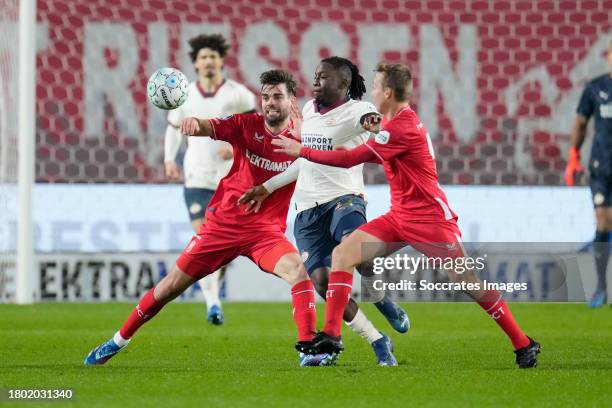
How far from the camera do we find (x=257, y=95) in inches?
573

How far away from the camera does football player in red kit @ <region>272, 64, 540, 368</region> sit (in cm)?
667

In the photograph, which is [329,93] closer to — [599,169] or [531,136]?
[599,169]

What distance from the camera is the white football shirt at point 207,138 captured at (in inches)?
416

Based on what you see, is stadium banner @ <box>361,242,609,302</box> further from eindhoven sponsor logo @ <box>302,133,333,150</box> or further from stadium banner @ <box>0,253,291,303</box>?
eindhoven sponsor logo @ <box>302,133,333,150</box>

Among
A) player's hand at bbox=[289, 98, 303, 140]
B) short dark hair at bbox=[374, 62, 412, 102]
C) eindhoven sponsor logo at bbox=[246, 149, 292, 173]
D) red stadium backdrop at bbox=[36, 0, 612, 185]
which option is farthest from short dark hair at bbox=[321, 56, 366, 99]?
red stadium backdrop at bbox=[36, 0, 612, 185]

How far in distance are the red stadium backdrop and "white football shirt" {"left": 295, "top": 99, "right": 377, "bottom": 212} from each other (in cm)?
647

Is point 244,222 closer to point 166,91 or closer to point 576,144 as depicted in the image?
point 166,91

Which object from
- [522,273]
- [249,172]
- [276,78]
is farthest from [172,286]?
[522,273]

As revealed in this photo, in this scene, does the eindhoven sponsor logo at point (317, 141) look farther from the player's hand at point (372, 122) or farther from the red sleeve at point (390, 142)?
the red sleeve at point (390, 142)

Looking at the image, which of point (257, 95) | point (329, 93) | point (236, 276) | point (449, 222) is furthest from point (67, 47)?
point (449, 222)

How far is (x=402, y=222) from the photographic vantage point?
6809 millimetres

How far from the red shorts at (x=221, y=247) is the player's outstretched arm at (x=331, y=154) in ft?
2.07

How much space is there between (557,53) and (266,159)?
816 cm

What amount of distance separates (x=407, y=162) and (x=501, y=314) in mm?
932
